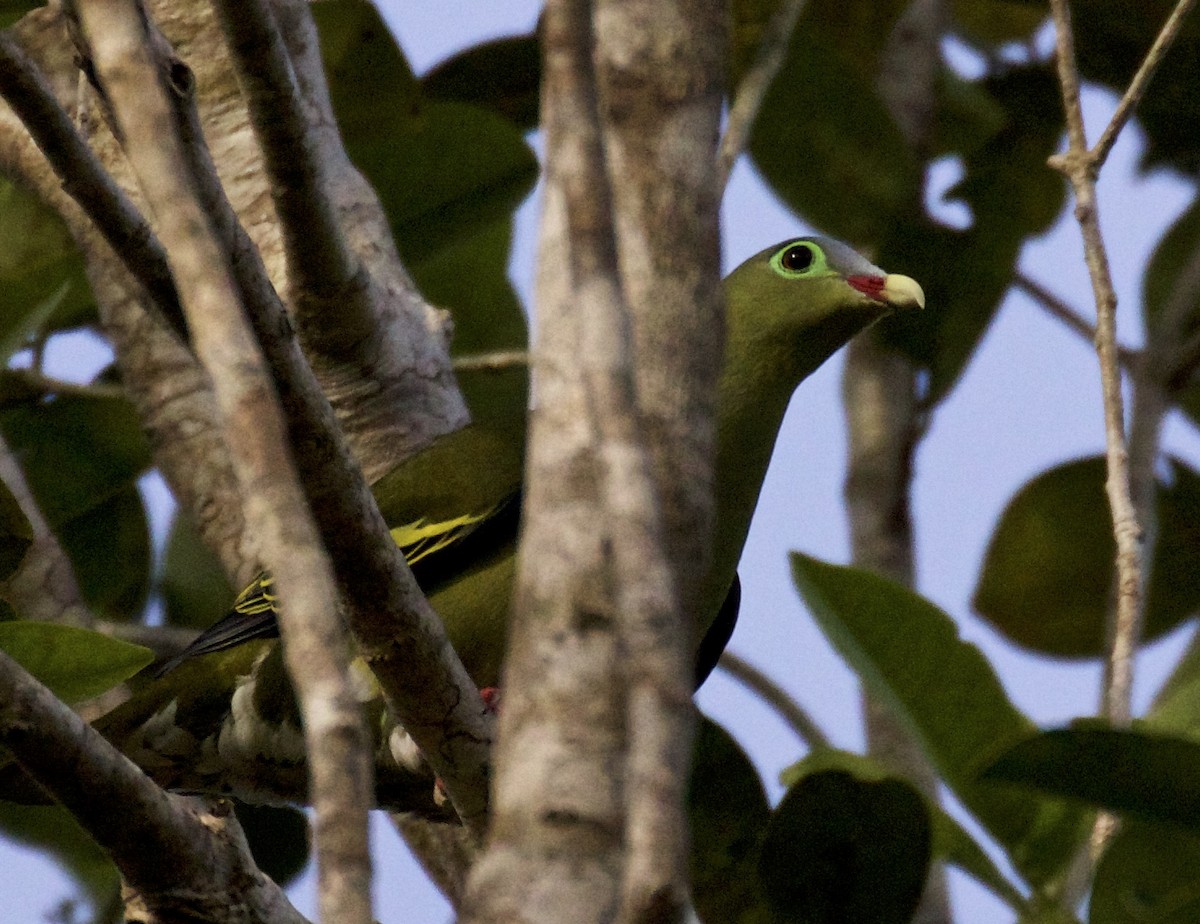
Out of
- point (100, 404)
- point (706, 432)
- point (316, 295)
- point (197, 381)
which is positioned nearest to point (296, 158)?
point (316, 295)

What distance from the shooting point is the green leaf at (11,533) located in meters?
2.65

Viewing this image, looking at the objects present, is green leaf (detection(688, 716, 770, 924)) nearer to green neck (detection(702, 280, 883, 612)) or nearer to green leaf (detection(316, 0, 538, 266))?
green neck (detection(702, 280, 883, 612))

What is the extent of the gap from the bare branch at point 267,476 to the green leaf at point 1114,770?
3.28 ft

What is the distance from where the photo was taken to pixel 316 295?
3102 mm

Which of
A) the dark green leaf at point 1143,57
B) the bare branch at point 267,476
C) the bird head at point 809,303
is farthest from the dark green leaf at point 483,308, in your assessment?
the bare branch at point 267,476

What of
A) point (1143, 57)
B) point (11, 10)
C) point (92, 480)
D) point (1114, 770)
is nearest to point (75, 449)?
point (92, 480)

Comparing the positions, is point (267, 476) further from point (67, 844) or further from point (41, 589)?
point (67, 844)

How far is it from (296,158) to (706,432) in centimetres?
107

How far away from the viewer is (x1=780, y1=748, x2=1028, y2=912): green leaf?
2.22 metres

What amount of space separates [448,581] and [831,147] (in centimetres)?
160

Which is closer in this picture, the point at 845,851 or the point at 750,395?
the point at 845,851

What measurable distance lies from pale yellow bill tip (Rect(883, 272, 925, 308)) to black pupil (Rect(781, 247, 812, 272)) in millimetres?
198

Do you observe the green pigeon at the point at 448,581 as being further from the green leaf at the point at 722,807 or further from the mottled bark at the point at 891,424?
the mottled bark at the point at 891,424

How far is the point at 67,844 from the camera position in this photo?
3.63m
